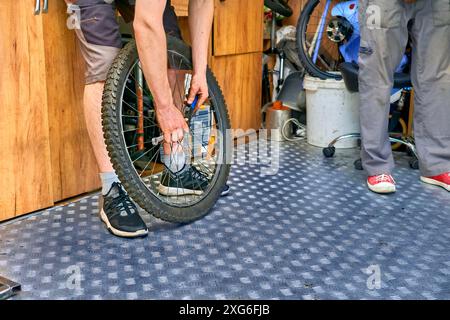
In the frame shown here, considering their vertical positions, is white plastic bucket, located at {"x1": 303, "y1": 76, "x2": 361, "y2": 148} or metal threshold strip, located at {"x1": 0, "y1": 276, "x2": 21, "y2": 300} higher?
white plastic bucket, located at {"x1": 303, "y1": 76, "x2": 361, "y2": 148}

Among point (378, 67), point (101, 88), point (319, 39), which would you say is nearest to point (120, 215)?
point (101, 88)

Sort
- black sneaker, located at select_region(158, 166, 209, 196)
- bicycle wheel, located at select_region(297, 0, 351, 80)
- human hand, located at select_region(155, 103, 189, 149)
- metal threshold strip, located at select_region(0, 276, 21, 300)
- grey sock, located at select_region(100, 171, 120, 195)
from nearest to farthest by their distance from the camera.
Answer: metal threshold strip, located at select_region(0, 276, 21, 300) → human hand, located at select_region(155, 103, 189, 149) → grey sock, located at select_region(100, 171, 120, 195) → black sneaker, located at select_region(158, 166, 209, 196) → bicycle wheel, located at select_region(297, 0, 351, 80)

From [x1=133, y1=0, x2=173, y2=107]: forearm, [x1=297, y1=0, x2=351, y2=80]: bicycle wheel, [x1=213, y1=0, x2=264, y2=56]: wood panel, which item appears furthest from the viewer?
[x1=297, y1=0, x2=351, y2=80]: bicycle wheel

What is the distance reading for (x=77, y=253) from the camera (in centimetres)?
171

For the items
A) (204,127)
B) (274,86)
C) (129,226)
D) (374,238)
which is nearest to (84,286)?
(129,226)

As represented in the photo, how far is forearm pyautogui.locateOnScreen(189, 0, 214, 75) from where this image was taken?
2027mm

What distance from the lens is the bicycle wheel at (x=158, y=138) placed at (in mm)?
1770

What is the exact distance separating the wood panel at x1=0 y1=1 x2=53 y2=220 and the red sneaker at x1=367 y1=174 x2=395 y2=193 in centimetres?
134

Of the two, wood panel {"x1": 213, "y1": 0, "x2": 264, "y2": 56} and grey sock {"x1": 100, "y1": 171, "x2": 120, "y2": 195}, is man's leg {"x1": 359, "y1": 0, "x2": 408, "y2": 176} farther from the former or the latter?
grey sock {"x1": 100, "y1": 171, "x2": 120, "y2": 195}

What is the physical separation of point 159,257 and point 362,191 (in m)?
1.04

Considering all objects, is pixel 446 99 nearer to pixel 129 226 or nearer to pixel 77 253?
pixel 129 226

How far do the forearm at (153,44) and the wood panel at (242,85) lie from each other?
3.59 ft

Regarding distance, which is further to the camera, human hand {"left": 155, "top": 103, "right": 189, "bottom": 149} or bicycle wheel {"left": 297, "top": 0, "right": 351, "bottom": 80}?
bicycle wheel {"left": 297, "top": 0, "right": 351, "bottom": 80}

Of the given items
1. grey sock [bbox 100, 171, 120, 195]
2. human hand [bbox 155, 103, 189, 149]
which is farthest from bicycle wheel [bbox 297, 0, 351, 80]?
grey sock [bbox 100, 171, 120, 195]
